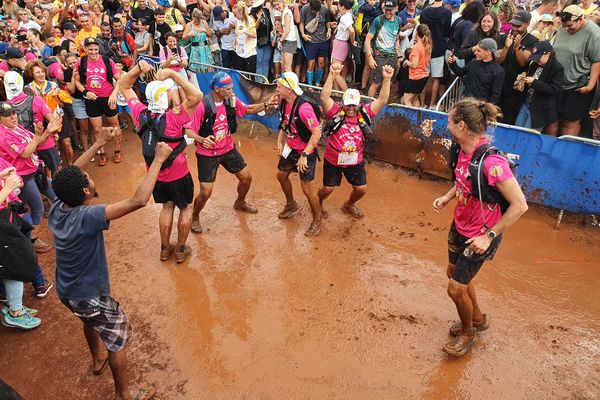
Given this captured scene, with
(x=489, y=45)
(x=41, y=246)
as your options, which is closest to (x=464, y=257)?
(x=489, y=45)

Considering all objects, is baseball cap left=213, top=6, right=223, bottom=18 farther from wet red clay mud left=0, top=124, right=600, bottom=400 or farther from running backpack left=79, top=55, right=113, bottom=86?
wet red clay mud left=0, top=124, right=600, bottom=400

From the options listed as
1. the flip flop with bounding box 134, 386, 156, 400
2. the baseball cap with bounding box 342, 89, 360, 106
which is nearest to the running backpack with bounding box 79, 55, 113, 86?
the baseball cap with bounding box 342, 89, 360, 106

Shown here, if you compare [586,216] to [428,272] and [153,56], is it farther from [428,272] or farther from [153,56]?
[153,56]

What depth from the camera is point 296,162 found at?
6219 millimetres

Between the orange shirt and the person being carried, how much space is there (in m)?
6.05

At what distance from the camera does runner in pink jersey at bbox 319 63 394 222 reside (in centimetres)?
576

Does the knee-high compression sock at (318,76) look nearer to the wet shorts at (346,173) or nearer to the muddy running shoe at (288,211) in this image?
the muddy running shoe at (288,211)

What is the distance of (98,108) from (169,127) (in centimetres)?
364

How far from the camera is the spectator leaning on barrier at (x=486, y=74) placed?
22.0 ft

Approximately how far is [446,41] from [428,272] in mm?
5188

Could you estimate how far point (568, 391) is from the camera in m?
3.96

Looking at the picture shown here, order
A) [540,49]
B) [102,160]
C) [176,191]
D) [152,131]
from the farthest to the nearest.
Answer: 1. [102,160]
2. [540,49]
3. [176,191]
4. [152,131]

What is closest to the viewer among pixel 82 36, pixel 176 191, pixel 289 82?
pixel 176 191

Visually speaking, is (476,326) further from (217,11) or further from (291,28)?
(217,11)
